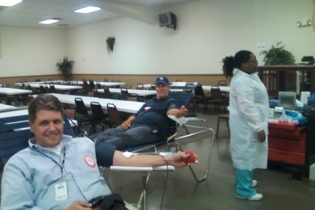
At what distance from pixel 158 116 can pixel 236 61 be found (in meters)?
1.08

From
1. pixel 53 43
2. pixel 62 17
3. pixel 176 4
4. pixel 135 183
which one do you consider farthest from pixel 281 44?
pixel 53 43

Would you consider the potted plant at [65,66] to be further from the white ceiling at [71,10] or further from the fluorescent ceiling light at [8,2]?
the fluorescent ceiling light at [8,2]

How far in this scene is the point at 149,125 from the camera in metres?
3.49

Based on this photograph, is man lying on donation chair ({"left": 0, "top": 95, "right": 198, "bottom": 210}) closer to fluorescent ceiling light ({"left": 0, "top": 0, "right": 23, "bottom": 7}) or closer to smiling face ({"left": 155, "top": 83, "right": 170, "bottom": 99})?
smiling face ({"left": 155, "top": 83, "right": 170, "bottom": 99})

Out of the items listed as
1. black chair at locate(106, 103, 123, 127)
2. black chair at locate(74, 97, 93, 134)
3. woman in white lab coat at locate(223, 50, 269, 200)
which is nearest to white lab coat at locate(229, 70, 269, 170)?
woman in white lab coat at locate(223, 50, 269, 200)

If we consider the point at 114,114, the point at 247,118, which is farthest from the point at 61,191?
the point at 114,114

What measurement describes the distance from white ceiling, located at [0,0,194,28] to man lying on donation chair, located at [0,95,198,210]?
793 cm

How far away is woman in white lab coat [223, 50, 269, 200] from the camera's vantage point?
274 cm

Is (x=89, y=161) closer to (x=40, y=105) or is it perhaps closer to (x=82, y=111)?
(x=40, y=105)

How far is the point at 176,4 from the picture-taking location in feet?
34.8

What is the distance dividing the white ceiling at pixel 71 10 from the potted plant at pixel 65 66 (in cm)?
284

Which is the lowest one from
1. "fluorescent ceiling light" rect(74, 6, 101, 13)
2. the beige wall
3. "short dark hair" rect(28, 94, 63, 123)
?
"short dark hair" rect(28, 94, 63, 123)

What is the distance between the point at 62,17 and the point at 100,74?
3.08 metres

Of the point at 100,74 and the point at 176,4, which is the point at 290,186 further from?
the point at 100,74
